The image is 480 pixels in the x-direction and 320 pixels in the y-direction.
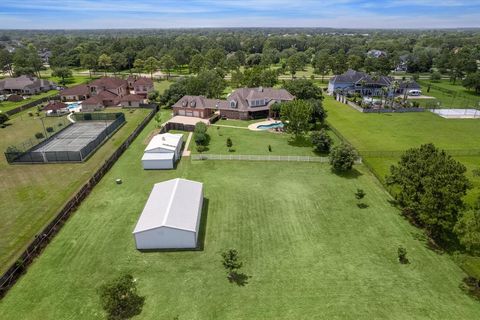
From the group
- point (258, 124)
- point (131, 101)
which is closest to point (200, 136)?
point (258, 124)

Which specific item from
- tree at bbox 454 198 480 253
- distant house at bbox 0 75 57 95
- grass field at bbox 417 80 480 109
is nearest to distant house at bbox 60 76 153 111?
distant house at bbox 0 75 57 95

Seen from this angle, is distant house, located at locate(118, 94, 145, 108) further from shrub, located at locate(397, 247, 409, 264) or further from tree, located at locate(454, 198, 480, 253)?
tree, located at locate(454, 198, 480, 253)

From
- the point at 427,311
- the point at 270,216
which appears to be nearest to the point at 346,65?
the point at 270,216

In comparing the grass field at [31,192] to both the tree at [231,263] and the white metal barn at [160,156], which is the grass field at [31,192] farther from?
the tree at [231,263]

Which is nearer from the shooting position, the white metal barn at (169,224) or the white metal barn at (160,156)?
the white metal barn at (169,224)

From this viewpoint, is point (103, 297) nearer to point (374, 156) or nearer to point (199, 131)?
point (199, 131)

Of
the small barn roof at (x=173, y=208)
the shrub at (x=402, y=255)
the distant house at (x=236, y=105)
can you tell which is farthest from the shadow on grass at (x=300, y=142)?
the shrub at (x=402, y=255)
